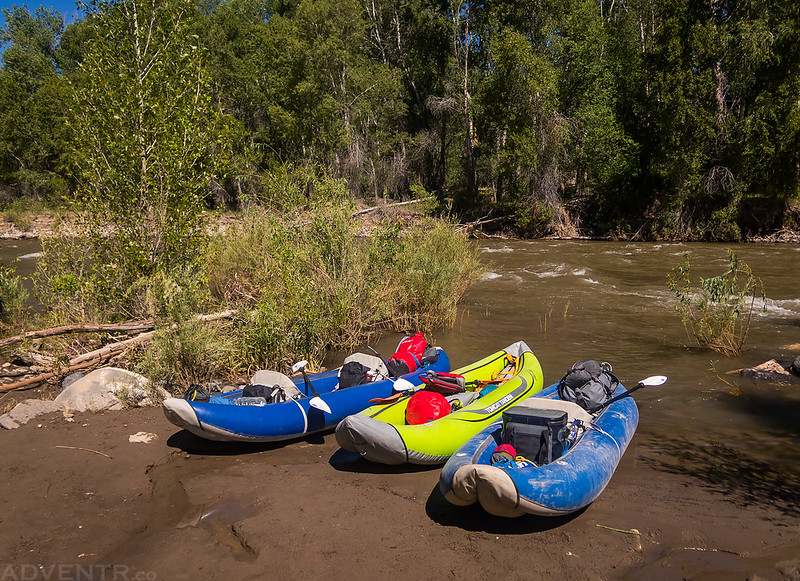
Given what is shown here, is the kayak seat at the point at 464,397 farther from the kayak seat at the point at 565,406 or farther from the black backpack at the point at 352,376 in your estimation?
the black backpack at the point at 352,376

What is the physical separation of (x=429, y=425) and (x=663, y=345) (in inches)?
209

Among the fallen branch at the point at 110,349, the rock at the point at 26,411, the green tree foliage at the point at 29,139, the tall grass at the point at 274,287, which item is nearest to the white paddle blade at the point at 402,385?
the tall grass at the point at 274,287

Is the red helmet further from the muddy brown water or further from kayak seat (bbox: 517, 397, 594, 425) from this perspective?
the muddy brown water

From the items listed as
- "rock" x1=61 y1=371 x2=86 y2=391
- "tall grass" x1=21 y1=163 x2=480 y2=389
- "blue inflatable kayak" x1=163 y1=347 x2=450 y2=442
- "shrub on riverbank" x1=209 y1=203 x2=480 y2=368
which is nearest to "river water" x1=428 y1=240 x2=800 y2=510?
"shrub on riverbank" x1=209 y1=203 x2=480 y2=368

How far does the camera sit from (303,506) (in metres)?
4.54

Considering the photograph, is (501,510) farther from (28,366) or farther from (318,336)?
(28,366)

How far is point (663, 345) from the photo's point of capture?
8953 mm

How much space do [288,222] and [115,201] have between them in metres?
2.60

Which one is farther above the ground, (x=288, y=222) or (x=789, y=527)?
(x=288, y=222)

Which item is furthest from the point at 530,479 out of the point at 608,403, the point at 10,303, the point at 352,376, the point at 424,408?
the point at 10,303

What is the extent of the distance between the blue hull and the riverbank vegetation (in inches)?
392

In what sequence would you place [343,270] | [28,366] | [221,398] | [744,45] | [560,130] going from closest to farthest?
1. [221,398]
2. [28,366]
3. [343,270]
4. [744,45]
5. [560,130]

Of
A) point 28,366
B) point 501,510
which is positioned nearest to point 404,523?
point 501,510

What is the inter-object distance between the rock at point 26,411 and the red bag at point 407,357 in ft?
11.7
